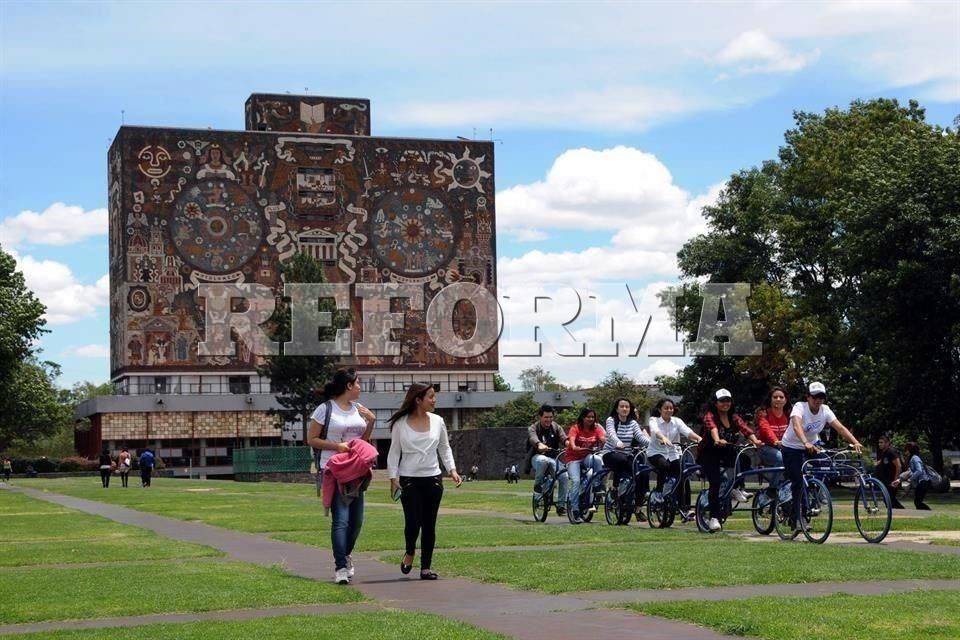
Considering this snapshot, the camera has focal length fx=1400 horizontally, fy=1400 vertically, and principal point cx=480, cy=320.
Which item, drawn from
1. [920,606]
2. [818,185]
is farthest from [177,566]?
[818,185]

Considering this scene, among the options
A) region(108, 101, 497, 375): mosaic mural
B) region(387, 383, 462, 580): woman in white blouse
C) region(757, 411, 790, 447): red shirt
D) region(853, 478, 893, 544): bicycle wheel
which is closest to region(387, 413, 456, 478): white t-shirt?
region(387, 383, 462, 580): woman in white blouse

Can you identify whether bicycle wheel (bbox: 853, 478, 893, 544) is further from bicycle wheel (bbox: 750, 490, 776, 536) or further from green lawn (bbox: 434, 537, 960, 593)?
bicycle wheel (bbox: 750, 490, 776, 536)

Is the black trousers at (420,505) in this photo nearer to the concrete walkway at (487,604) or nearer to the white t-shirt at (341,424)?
the concrete walkway at (487,604)

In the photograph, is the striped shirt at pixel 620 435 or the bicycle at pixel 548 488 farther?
the bicycle at pixel 548 488

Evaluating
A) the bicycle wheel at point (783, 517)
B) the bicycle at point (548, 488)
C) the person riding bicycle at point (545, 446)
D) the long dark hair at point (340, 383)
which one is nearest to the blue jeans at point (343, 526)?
the long dark hair at point (340, 383)

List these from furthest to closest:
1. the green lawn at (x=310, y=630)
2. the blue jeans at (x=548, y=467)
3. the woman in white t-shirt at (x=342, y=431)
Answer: the blue jeans at (x=548, y=467)
the woman in white t-shirt at (x=342, y=431)
the green lawn at (x=310, y=630)

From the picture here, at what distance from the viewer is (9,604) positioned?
Result: 11586 millimetres

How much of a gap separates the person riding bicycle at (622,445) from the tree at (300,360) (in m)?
52.8

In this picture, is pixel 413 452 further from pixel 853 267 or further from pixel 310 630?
pixel 853 267

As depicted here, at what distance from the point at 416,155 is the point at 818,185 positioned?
2526 inches

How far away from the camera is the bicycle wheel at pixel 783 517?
17.0 m

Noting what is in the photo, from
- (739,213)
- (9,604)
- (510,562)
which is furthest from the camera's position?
(739,213)

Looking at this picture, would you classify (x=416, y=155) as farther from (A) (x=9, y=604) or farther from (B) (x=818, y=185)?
(A) (x=9, y=604)

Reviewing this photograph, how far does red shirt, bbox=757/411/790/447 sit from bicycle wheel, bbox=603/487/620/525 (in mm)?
3068
